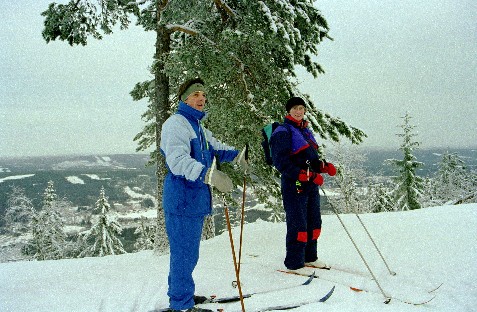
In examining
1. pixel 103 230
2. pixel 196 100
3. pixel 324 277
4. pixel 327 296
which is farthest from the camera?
pixel 103 230

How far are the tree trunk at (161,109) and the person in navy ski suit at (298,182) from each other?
3542mm

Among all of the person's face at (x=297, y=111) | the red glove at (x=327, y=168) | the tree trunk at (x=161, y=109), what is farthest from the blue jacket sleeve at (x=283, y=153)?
the tree trunk at (x=161, y=109)

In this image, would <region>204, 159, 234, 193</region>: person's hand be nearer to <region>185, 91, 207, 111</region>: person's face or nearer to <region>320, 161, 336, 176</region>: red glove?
<region>185, 91, 207, 111</region>: person's face

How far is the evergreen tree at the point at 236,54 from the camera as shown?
6.02 meters

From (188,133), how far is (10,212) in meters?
28.6

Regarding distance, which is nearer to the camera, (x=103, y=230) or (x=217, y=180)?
(x=217, y=180)

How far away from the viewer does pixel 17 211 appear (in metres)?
25.5

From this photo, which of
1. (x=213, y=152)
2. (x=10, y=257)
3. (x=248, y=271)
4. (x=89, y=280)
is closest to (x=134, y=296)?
(x=89, y=280)

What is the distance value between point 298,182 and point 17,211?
29.0m

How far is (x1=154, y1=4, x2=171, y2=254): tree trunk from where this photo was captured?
6.93 m

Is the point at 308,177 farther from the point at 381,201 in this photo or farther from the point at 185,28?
the point at 381,201

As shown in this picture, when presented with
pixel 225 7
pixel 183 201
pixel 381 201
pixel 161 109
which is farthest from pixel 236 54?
pixel 381 201

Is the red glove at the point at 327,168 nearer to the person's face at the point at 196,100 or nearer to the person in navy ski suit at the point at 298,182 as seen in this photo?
the person in navy ski suit at the point at 298,182

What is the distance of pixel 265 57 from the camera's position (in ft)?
21.3
